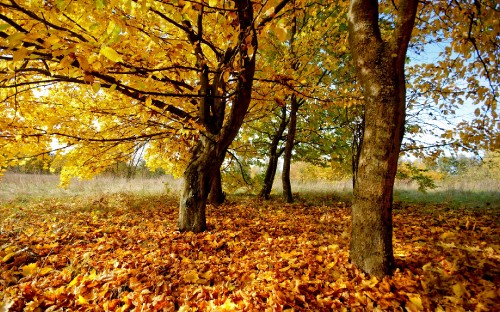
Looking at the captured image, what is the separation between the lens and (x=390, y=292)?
2480mm

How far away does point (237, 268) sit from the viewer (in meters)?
3.37

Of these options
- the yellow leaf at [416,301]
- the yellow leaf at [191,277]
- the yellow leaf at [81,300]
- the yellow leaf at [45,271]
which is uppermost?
the yellow leaf at [416,301]

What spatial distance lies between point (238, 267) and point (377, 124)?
7.93 ft

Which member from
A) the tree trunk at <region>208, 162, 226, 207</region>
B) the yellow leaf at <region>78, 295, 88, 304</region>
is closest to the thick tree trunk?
the yellow leaf at <region>78, 295, 88, 304</region>

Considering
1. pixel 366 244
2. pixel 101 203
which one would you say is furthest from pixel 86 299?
pixel 101 203

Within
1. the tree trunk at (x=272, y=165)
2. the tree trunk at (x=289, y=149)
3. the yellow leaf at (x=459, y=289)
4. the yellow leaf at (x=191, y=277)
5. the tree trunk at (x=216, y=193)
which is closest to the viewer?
the yellow leaf at (x=459, y=289)

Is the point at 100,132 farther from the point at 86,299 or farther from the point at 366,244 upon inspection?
the point at 366,244

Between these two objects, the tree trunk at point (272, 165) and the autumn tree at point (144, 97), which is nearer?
the autumn tree at point (144, 97)

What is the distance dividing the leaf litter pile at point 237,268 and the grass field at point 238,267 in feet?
0.04

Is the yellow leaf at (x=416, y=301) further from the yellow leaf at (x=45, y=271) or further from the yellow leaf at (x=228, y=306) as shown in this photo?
the yellow leaf at (x=45, y=271)

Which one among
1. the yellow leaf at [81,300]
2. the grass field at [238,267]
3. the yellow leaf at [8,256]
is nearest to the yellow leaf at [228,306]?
the grass field at [238,267]

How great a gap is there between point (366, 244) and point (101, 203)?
26.2ft

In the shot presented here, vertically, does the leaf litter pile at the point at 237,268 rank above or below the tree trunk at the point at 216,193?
below

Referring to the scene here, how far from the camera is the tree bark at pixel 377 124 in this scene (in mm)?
2592
